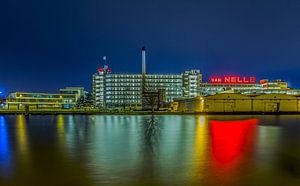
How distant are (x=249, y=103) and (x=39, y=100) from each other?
10336 centimetres

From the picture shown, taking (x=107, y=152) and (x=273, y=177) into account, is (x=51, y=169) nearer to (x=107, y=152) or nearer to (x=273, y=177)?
(x=107, y=152)

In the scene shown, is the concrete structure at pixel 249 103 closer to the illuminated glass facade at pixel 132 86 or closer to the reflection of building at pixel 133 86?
the reflection of building at pixel 133 86

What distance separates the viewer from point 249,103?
6334cm

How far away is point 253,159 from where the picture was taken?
10742mm

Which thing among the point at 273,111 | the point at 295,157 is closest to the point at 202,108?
the point at 273,111

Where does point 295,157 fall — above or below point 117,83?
below

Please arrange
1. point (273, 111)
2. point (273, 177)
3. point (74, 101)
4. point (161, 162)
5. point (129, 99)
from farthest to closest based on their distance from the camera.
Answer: point (74, 101) < point (129, 99) < point (273, 111) < point (161, 162) < point (273, 177)

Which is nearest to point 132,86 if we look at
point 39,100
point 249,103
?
point 39,100

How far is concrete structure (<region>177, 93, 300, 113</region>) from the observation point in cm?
6256

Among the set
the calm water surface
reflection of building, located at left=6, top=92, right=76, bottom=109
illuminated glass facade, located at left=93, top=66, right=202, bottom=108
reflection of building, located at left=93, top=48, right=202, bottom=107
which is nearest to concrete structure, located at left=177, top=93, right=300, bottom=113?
the calm water surface

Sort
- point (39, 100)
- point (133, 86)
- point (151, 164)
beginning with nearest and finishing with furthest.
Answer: point (151, 164)
point (133, 86)
point (39, 100)

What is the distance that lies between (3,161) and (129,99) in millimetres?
123125

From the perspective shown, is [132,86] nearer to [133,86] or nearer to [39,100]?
[133,86]

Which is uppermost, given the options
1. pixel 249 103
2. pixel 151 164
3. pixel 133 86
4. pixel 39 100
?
pixel 133 86
